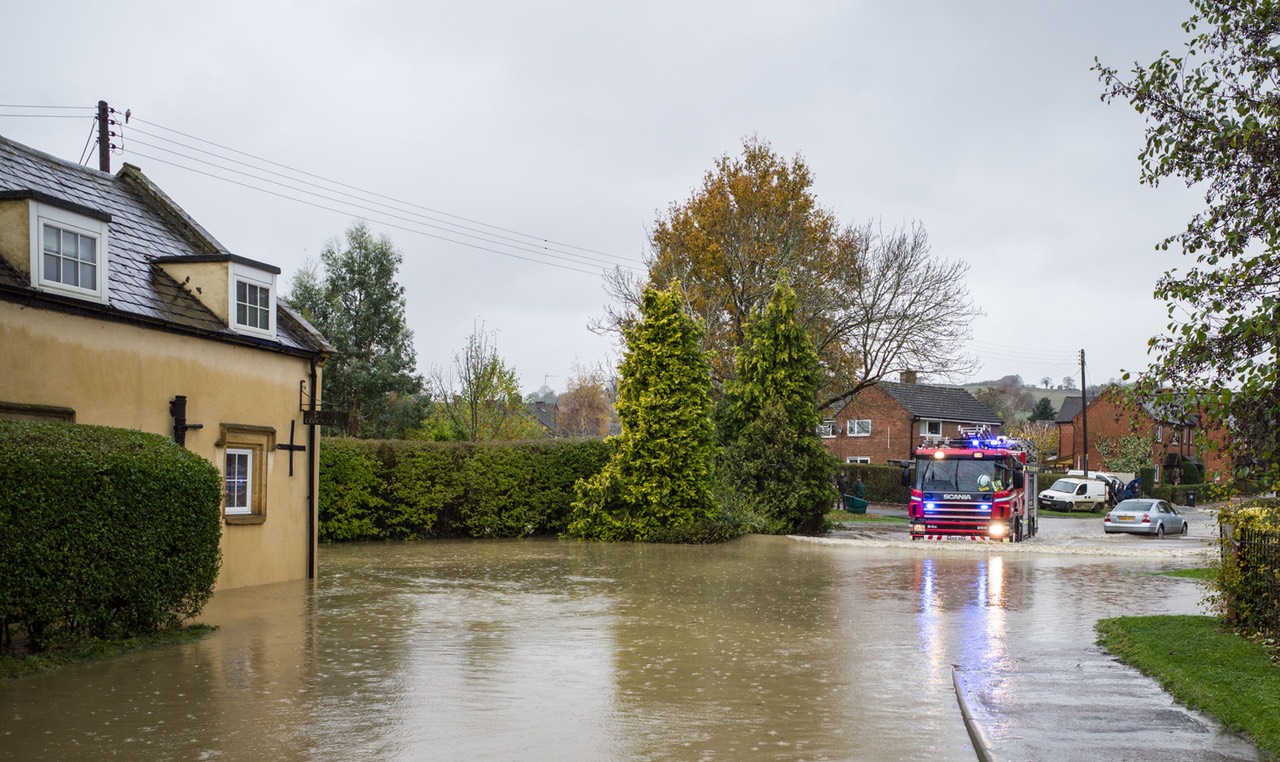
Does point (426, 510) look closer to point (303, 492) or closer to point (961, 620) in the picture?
point (303, 492)

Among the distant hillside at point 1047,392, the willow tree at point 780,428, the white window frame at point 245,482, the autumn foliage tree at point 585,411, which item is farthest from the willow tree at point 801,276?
the distant hillside at point 1047,392

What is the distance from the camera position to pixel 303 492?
18656 mm

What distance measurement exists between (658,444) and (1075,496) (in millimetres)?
32424

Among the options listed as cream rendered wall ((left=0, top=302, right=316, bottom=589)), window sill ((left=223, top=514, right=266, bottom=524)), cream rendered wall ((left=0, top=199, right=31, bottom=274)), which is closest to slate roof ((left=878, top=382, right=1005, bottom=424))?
cream rendered wall ((left=0, top=302, right=316, bottom=589))

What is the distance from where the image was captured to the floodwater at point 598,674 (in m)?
7.71

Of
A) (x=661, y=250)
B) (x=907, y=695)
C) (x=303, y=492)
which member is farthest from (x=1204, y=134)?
(x=661, y=250)

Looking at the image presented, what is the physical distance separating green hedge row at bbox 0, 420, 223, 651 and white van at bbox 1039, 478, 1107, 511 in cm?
4867

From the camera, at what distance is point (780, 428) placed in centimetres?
3162

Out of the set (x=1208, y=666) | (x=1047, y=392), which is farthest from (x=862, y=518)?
(x=1047, y=392)

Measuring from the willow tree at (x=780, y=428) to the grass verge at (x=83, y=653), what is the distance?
20824 mm

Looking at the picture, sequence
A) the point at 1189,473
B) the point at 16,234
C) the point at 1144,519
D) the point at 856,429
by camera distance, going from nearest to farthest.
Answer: the point at 16,234 → the point at 1144,519 → the point at 856,429 → the point at 1189,473

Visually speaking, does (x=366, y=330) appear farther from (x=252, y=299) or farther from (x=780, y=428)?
(x=252, y=299)

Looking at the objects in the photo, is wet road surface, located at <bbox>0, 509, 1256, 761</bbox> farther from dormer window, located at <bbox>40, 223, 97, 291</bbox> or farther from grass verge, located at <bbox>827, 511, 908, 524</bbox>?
grass verge, located at <bbox>827, 511, 908, 524</bbox>

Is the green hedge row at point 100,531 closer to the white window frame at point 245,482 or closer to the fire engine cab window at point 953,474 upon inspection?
the white window frame at point 245,482
